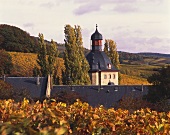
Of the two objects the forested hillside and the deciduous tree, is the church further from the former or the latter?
the forested hillside

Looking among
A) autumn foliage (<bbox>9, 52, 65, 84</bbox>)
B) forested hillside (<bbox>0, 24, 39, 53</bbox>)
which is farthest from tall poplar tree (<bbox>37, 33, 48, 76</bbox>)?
forested hillside (<bbox>0, 24, 39, 53</bbox>)

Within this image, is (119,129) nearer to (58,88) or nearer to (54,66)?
(58,88)

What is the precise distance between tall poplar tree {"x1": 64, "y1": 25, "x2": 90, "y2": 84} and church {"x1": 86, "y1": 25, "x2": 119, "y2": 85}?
43.9 ft

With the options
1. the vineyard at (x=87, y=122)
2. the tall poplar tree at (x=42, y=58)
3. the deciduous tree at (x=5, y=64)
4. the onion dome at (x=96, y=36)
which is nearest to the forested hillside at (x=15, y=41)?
the deciduous tree at (x=5, y=64)

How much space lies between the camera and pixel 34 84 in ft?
190

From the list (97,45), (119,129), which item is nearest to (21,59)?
(97,45)

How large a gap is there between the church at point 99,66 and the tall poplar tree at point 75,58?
13.4 m

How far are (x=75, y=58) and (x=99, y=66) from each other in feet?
58.2

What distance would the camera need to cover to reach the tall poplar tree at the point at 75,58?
66375 mm

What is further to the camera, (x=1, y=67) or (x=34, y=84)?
(x=1, y=67)

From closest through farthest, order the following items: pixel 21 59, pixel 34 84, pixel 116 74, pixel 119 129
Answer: pixel 119 129 → pixel 34 84 → pixel 116 74 → pixel 21 59

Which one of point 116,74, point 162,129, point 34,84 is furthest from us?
point 116,74

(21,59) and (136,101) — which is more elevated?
(21,59)

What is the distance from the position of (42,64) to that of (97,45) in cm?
2043
